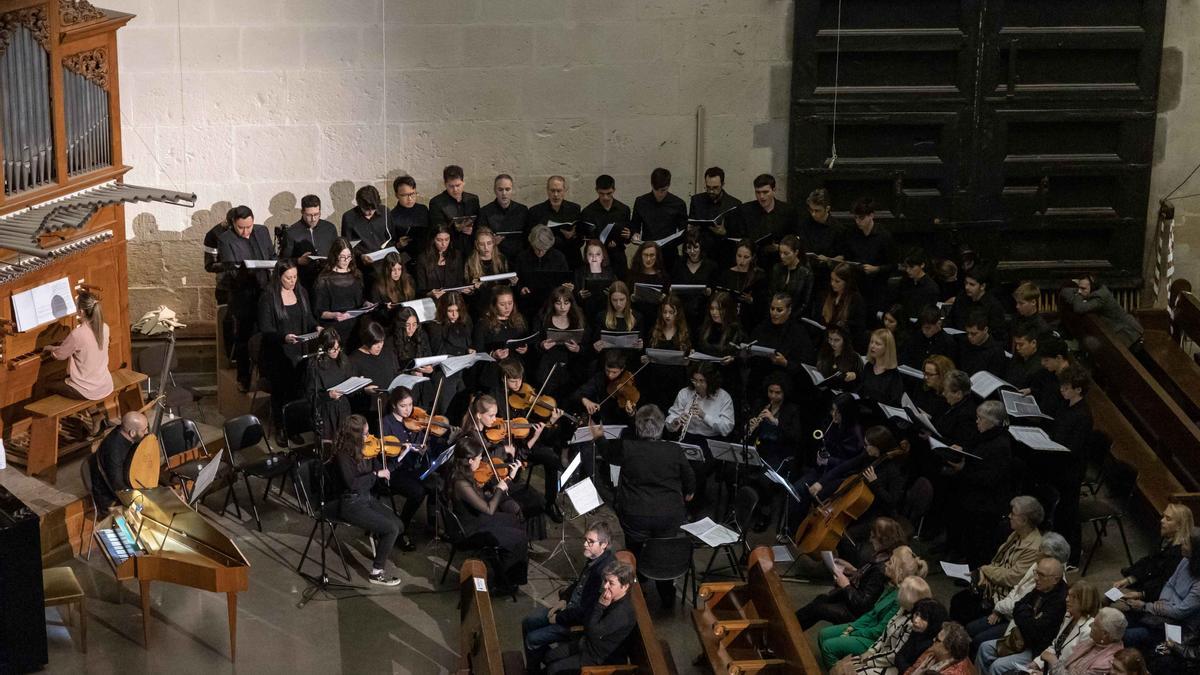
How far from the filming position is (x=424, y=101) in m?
14.0

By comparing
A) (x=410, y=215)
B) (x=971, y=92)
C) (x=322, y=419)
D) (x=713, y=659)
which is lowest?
(x=713, y=659)

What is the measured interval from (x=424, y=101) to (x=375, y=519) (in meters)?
4.56

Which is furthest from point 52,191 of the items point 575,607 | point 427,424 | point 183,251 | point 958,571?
point 958,571

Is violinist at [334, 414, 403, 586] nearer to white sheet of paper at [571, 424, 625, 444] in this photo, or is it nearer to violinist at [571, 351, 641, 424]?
white sheet of paper at [571, 424, 625, 444]

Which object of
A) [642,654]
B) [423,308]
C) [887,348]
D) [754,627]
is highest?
[423,308]

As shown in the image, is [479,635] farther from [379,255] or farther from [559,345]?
[379,255]

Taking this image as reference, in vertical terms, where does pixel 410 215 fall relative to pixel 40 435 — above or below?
above

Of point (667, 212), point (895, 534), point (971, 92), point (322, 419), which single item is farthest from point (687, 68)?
point (895, 534)

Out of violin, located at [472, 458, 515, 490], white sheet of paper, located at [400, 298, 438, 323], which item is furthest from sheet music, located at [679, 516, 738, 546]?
white sheet of paper, located at [400, 298, 438, 323]

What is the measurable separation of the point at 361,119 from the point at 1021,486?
250 inches

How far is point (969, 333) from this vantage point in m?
11.9

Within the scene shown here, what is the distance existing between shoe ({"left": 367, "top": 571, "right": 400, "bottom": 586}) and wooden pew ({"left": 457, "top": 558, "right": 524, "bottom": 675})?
1.00 metres

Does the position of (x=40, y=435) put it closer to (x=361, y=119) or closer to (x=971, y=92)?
(x=361, y=119)

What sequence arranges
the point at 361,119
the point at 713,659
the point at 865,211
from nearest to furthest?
the point at 713,659
the point at 865,211
the point at 361,119
